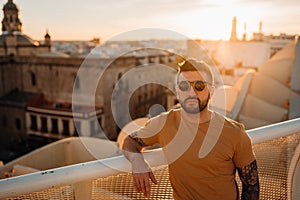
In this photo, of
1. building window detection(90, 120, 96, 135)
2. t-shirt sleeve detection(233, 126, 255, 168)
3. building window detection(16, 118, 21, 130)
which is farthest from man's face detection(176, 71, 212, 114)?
building window detection(16, 118, 21, 130)

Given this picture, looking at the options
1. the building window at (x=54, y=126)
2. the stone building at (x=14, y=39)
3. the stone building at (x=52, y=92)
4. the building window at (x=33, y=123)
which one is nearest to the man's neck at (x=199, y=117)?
the stone building at (x=52, y=92)

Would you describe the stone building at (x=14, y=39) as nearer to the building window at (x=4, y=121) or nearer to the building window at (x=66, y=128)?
the building window at (x=4, y=121)

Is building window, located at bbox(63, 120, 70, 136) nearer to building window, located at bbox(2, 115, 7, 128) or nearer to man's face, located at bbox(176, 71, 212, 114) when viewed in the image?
building window, located at bbox(2, 115, 7, 128)

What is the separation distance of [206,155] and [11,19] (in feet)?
86.3

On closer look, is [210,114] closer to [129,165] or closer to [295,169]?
[129,165]

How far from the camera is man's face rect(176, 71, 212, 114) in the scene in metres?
1.71

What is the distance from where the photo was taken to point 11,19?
24.6 meters

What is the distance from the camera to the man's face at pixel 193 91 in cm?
171

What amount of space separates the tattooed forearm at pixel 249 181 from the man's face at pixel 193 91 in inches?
15.3

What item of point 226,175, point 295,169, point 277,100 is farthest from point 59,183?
point 277,100

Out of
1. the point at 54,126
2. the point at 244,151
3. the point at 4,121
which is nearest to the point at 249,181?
the point at 244,151

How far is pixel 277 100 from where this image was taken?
10.8 meters

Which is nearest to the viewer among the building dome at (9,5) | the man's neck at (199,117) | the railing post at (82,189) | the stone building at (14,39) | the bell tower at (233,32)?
the railing post at (82,189)

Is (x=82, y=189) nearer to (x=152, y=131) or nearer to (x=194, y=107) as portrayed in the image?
(x=152, y=131)
